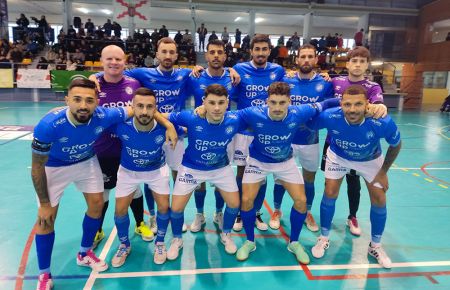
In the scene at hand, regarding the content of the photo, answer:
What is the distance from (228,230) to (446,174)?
5791mm

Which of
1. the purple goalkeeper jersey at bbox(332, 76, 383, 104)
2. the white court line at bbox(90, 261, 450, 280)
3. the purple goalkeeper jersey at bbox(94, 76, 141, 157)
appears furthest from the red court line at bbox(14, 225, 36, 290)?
the purple goalkeeper jersey at bbox(332, 76, 383, 104)

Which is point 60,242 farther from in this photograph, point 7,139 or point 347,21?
point 347,21

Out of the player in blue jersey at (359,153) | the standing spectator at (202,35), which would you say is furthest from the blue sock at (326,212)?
the standing spectator at (202,35)

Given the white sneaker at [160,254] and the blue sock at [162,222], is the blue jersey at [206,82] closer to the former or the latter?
the blue sock at [162,222]

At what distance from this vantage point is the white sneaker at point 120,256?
3.64 meters

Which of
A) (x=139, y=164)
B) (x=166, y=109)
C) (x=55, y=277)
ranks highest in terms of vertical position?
(x=166, y=109)

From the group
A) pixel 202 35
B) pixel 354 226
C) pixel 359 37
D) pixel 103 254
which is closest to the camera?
pixel 103 254

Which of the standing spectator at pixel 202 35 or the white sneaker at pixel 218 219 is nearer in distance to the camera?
the white sneaker at pixel 218 219

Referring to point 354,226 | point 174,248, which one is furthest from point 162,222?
point 354,226

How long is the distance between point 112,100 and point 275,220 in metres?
2.78

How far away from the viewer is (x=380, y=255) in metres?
3.83

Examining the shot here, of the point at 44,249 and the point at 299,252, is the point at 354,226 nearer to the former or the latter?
the point at 299,252

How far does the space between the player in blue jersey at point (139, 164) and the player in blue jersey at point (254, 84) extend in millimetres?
1113

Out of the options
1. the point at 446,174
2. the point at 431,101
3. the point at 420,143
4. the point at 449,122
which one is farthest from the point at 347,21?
the point at 446,174
